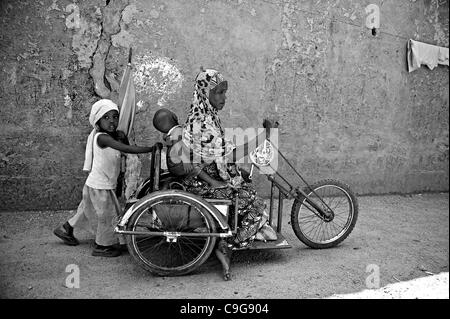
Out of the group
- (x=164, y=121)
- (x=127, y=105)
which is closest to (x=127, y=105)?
(x=127, y=105)

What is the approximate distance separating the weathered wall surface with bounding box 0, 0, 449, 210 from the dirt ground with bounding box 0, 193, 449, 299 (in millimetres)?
872

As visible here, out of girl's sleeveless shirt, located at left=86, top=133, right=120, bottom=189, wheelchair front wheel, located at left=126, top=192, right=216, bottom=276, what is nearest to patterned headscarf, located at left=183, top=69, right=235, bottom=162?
wheelchair front wheel, located at left=126, top=192, right=216, bottom=276

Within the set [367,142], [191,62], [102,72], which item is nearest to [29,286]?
[102,72]

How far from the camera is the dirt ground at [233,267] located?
3.10m

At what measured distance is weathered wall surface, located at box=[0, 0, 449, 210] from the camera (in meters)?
4.45

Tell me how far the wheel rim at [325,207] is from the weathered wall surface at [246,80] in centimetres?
121

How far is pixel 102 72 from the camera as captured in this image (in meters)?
4.60

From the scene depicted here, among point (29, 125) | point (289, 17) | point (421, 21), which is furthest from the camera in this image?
point (421, 21)

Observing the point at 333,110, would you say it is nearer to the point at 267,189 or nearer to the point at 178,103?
the point at 267,189

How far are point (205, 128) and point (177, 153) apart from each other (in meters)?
0.32

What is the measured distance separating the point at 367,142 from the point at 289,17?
2164mm

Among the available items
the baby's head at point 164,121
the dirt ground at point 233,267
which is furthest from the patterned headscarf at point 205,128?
the dirt ground at point 233,267

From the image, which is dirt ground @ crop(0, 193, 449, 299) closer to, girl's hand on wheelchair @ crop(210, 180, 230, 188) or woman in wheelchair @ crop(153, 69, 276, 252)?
woman in wheelchair @ crop(153, 69, 276, 252)

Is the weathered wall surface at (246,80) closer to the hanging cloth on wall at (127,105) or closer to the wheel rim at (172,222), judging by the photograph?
the hanging cloth on wall at (127,105)
